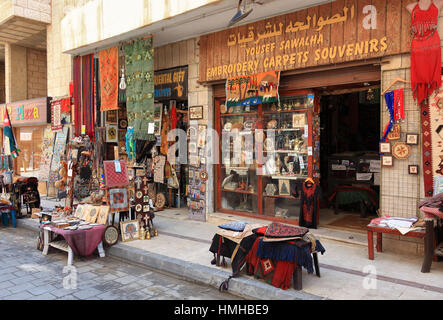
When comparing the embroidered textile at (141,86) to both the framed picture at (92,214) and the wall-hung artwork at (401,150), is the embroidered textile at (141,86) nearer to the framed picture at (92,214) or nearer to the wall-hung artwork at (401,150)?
the framed picture at (92,214)

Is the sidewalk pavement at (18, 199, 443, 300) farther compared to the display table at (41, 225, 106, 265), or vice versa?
the display table at (41, 225, 106, 265)

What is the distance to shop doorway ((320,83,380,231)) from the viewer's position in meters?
8.40

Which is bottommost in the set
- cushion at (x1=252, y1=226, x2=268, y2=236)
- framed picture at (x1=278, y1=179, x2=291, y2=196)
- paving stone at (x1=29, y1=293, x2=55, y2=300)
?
paving stone at (x1=29, y1=293, x2=55, y2=300)

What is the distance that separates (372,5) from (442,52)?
52.3 inches

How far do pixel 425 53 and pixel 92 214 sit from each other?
6214mm

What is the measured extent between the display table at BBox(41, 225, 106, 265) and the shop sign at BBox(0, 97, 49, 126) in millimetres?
7273

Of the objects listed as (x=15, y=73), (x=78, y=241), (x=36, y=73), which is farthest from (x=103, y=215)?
(x=36, y=73)

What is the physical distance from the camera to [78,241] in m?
6.22

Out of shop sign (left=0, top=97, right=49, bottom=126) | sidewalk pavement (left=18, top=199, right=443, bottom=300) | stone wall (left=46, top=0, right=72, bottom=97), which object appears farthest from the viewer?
shop sign (left=0, top=97, right=49, bottom=126)

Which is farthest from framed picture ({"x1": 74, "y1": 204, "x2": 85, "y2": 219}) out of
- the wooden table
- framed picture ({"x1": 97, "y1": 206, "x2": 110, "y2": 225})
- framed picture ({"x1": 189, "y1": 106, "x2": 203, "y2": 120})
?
the wooden table

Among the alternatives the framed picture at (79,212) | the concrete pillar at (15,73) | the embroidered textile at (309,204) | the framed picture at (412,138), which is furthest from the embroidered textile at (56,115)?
the framed picture at (412,138)

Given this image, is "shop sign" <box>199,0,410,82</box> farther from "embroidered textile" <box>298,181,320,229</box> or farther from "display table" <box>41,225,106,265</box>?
"display table" <box>41,225,106,265</box>

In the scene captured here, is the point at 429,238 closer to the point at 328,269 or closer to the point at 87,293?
the point at 328,269

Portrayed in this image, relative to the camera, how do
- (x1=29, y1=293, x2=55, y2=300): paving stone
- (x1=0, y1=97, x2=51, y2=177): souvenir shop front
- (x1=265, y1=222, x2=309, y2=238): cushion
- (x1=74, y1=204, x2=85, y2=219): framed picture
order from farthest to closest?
(x1=0, y1=97, x2=51, y2=177): souvenir shop front
(x1=74, y1=204, x2=85, y2=219): framed picture
(x1=29, y1=293, x2=55, y2=300): paving stone
(x1=265, y1=222, x2=309, y2=238): cushion
